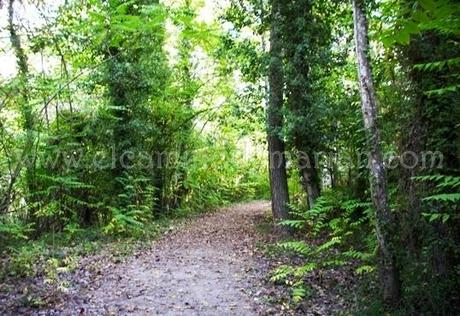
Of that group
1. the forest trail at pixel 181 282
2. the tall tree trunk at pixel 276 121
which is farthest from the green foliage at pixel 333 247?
the tall tree trunk at pixel 276 121

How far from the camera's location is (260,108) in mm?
12922

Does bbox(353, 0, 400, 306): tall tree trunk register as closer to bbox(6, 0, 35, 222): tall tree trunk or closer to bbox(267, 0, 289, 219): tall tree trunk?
bbox(6, 0, 35, 222): tall tree trunk

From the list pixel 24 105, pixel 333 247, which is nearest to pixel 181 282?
pixel 333 247

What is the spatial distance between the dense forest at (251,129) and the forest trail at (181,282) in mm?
348

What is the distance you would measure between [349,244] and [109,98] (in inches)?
337

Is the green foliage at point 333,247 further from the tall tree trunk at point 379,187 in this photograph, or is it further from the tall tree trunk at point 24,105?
the tall tree trunk at point 24,105

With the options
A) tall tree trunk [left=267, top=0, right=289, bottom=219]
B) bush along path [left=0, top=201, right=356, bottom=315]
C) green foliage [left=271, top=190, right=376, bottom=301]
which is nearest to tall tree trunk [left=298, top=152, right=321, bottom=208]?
tall tree trunk [left=267, top=0, right=289, bottom=219]

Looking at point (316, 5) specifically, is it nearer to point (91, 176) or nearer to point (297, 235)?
point (297, 235)

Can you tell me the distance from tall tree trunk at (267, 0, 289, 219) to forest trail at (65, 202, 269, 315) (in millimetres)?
1493

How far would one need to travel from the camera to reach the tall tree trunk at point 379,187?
19.1 ft

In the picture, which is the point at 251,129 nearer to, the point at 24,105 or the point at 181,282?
the point at 181,282

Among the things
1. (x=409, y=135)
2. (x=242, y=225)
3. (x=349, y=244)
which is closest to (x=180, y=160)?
(x=242, y=225)

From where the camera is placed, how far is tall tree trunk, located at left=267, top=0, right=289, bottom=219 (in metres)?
11.4

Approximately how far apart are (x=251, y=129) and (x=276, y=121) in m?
2.59
